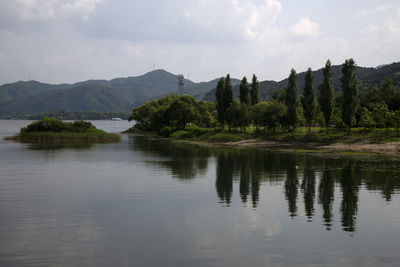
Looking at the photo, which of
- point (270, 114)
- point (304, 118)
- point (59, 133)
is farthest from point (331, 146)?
point (59, 133)

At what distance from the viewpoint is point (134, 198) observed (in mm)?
32938

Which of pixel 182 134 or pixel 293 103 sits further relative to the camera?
pixel 182 134

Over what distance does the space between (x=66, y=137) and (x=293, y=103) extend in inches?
2794

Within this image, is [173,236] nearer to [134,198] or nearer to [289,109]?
[134,198]

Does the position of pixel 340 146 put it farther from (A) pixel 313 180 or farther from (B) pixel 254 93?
(B) pixel 254 93

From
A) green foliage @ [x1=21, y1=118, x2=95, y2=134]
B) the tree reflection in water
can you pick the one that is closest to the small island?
the tree reflection in water

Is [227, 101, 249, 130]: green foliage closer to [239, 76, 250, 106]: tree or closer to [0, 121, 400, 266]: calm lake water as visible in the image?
[239, 76, 250, 106]: tree

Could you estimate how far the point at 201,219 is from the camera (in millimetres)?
25594

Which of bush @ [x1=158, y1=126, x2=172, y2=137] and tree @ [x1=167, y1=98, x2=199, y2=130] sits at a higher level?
tree @ [x1=167, y1=98, x2=199, y2=130]

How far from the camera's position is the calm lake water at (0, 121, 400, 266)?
60.7 feet

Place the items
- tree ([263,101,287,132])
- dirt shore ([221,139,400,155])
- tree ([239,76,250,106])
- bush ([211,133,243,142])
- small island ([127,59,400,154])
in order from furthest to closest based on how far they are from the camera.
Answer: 1. tree ([239,76,250,106])
2. bush ([211,133,243,142])
3. tree ([263,101,287,132])
4. small island ([127,59,400,154])
5. dirt shore ([221,139,400,155])

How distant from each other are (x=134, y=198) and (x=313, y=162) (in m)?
36.5

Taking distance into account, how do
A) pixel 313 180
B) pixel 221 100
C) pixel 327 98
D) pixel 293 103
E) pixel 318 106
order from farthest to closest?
pixel 221 100, pixel 318 106, pixel 293 103, pixel 327 98, pixel 313 180

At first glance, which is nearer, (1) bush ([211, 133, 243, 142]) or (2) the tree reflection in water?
(2) the tree reflection in water
